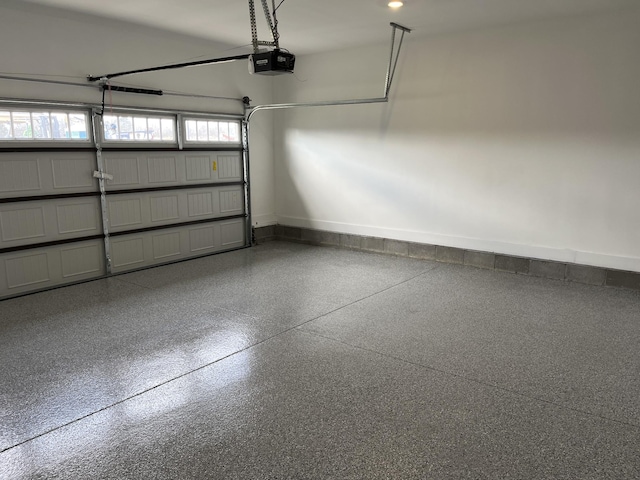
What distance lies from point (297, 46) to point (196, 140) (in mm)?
→ 1905

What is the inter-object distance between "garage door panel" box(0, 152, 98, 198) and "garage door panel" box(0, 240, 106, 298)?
0.62 meters

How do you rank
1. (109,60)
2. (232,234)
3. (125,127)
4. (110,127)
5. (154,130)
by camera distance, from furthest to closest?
(232,234) → (154,130) → (125,127) → (110,127) → (109,60)

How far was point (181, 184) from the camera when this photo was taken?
21.2ft

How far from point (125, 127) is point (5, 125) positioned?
131cm

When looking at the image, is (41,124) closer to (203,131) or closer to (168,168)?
(168,168)

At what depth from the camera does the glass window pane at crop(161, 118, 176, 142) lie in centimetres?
622

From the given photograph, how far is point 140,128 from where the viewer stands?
597 centimetres

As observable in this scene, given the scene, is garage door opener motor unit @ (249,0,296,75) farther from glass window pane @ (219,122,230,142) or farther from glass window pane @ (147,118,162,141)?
glass window pane @ (219,122,230,142)

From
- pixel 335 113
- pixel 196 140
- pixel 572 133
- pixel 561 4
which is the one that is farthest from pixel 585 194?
pixel 196 140

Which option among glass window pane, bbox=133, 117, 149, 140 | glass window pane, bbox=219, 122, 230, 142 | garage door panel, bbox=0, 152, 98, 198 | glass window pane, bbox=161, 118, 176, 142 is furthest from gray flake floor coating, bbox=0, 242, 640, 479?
glass window pane, bbox=219, 122, 230, 142

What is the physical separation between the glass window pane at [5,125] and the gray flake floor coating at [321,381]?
1658 millimetres

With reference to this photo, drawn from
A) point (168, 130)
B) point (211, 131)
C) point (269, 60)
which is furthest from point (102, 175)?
point (269, 60)

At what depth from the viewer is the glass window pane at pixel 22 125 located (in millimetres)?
4828

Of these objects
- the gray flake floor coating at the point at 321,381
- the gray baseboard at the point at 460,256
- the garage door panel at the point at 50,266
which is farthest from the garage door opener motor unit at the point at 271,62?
the gray baseboard at the point at 460,256
